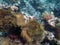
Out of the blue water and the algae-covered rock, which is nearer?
the algae-covered rock

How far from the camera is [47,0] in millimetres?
8211

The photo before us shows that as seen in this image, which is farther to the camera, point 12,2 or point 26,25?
point 12,2

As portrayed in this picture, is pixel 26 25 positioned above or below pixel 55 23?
above

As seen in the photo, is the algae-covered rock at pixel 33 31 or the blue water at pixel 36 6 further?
the blue water at pixel 36 6

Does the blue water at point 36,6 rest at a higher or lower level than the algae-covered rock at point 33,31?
lower

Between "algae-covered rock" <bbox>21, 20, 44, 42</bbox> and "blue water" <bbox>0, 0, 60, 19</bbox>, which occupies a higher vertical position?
"algae-covered rock" <bbox>21, 20, 44, 42</bbox>

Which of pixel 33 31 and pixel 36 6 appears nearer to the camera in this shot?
pixel 33 31

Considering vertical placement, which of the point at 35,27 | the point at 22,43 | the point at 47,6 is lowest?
the point at 47,6

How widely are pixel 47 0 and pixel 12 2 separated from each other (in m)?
1.67

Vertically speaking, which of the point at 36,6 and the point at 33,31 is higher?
the point at 33,31

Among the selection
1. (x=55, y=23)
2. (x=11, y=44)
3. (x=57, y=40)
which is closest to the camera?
(x=11, y=44)

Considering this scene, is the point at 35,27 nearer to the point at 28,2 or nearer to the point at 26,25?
the point at 26,25

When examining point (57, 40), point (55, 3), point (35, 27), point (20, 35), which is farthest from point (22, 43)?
point (55, 3)

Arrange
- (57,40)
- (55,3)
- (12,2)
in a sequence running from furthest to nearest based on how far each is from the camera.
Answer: (55,3), (12,2), (57,40)
